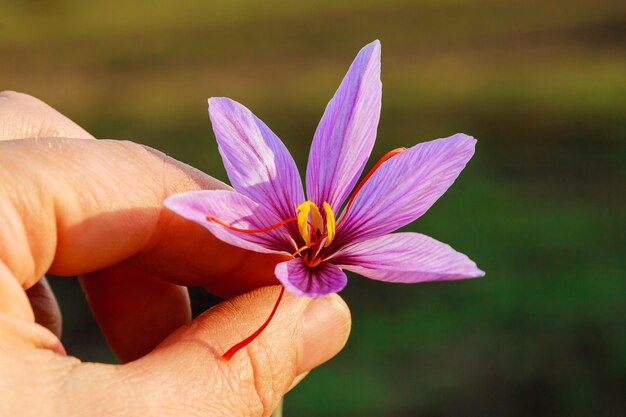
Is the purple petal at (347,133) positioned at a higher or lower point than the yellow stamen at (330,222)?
Answer: higher

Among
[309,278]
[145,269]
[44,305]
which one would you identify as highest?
[309,278]

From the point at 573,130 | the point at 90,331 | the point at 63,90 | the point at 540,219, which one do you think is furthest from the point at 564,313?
the point at 63,90

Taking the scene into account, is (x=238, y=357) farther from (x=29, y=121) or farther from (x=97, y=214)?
(x=29, y=121)

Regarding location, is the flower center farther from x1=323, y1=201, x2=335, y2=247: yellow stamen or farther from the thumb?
the thumb

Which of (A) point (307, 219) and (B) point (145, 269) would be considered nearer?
(A) point (307, 219)

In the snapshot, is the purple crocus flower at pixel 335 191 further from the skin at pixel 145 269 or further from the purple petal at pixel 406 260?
the skin at pixel 145 269

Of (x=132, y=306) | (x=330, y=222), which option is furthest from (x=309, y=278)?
(x=132, y=306)

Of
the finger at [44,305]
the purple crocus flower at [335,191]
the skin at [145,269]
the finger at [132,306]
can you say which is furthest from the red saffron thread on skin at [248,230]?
the finger at [44,305]
